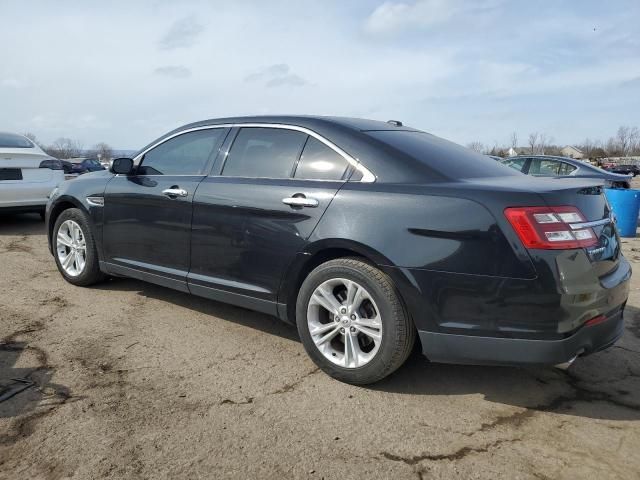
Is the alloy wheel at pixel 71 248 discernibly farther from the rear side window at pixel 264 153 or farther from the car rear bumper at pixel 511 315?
the car rear bumper at pixel 511 315

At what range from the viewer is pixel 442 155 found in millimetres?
3332

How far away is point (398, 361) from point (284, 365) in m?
0.80

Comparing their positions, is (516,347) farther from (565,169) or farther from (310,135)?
(565,169)

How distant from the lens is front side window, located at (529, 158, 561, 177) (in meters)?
11.9

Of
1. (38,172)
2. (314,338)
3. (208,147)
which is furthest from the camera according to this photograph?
(38,172)

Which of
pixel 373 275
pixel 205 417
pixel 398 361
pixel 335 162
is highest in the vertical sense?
pixel 335 162

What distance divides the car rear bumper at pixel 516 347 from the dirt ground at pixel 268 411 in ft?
1.05

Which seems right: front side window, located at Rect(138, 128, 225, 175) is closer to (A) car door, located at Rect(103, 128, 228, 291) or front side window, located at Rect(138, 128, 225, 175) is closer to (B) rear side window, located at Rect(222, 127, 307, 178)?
(A) car door, located at Rect(103, 128, 228, 291)

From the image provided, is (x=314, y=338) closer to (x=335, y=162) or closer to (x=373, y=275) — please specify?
(x=373, y=275)

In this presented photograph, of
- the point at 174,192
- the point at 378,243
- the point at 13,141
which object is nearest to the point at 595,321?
the point at 378,243

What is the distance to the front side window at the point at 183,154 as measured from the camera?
4020mm

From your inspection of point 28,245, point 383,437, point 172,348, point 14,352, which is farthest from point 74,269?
point 383,437

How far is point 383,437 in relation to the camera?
8.32 ft

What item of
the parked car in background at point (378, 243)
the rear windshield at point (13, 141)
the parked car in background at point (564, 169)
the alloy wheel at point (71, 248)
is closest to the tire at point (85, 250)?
the alloy wheel at point (71, 248)
